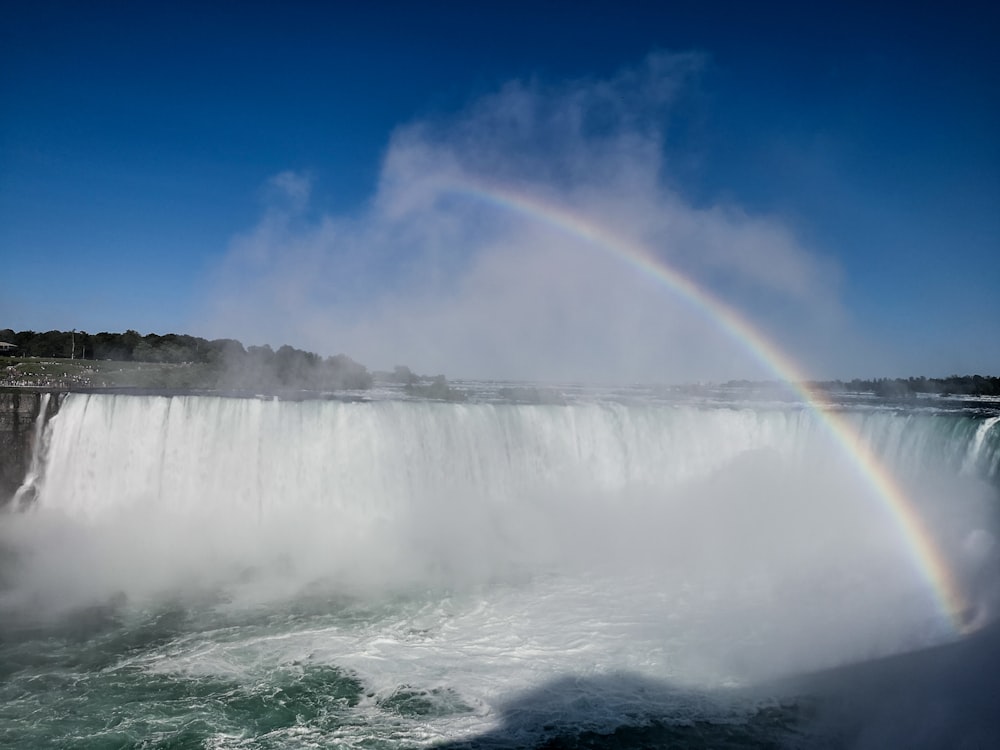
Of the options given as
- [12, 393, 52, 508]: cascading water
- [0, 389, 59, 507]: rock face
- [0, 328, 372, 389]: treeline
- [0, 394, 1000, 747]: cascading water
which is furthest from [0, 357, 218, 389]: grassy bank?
[0, 394, 1000, 747]: cascading water

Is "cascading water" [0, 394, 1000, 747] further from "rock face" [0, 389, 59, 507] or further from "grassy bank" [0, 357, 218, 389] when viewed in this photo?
"grassy bank" [0, 357, 218, 389]

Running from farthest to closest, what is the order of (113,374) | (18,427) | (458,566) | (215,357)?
(215,357)
(113,374)
(18,427)
(458,566)

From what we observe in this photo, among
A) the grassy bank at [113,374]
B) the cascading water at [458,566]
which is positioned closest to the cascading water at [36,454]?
the cascading water at [458,566]

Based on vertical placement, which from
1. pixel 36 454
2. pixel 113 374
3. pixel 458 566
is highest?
pixel 113 374

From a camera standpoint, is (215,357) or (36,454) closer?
(36,454)

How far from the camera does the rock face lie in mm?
15102

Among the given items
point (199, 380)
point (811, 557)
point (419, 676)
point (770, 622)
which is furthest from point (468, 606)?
point (199, 380)

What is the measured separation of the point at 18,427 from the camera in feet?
49.7

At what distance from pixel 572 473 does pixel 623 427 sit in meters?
2.14

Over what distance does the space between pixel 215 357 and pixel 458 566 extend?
3767 cm

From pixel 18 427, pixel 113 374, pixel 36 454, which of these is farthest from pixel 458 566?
pixel 113 374

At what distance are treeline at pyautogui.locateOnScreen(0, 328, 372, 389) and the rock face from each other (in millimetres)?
9643

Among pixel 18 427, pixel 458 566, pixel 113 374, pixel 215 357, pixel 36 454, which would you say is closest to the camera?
pixel 458 566

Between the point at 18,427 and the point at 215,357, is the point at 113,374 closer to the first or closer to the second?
the point at 215,357
